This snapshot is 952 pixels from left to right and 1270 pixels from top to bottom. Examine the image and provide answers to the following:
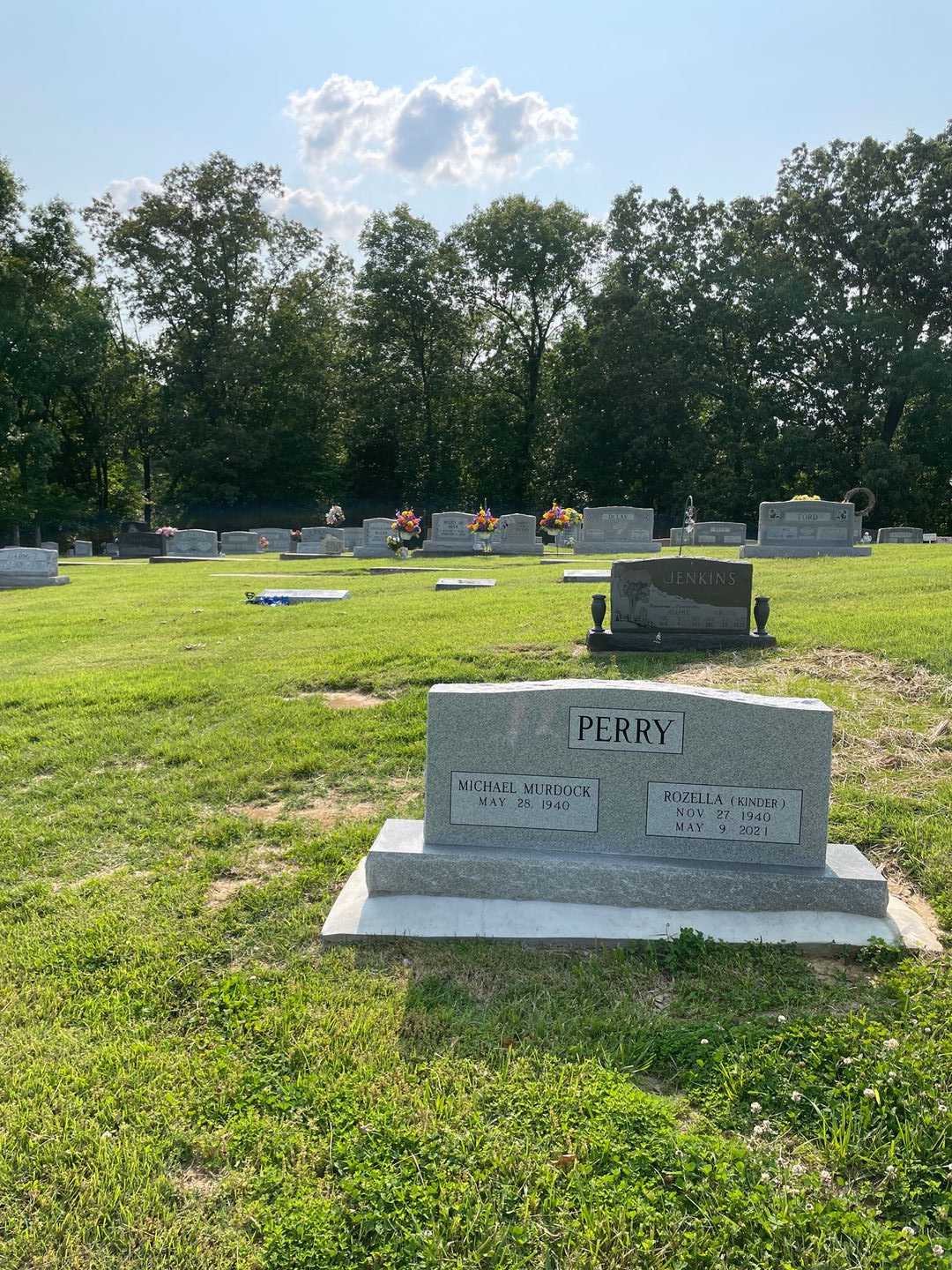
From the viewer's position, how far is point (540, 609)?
989cm

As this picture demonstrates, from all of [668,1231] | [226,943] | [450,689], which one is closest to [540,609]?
[450,689]

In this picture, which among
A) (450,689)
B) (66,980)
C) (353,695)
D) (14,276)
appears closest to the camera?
(66,980)

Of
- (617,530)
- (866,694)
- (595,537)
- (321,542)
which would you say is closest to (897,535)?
(617,530)

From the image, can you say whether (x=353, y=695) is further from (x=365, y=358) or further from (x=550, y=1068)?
(x=365, y=358)

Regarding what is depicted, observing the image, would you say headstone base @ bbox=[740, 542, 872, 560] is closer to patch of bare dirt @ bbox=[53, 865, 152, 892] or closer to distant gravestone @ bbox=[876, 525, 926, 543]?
distant gravestone @ bbox=[876, 525, 926, 543]

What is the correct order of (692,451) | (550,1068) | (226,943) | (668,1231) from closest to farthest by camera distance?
(668,1231), (550,1068), (226,943), (692,451)

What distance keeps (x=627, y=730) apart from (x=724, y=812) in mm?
529

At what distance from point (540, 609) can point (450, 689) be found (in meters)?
6.32

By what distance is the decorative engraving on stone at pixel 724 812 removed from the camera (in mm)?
3492

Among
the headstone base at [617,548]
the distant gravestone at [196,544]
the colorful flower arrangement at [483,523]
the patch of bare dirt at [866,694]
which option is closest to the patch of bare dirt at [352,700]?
the patch of bare dirt at [866,694]

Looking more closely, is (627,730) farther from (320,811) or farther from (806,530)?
(806,530)

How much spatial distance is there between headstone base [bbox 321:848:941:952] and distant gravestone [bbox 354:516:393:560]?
2189cm

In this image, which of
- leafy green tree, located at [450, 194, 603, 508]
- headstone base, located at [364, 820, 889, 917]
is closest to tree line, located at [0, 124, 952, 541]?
leafy green tree, located at [450, 194, 603, 508]

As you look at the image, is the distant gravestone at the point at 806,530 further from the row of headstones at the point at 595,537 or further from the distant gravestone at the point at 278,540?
the distant gravestone at the point at 278,540
